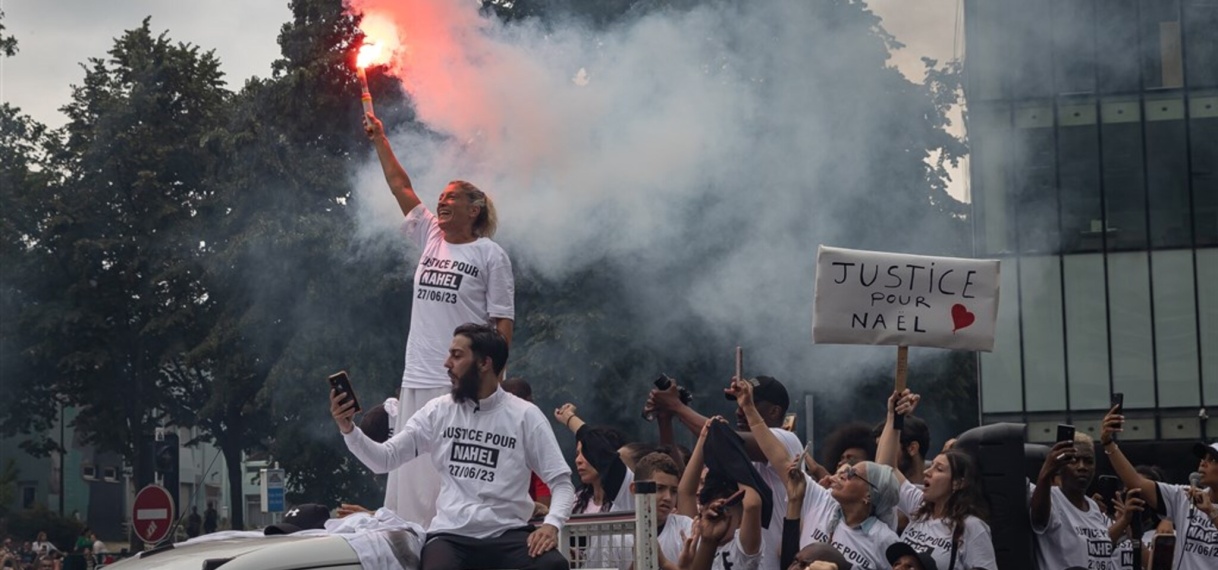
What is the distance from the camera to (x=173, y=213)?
125 ft

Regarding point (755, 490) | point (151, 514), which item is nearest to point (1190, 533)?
point (755, 490)

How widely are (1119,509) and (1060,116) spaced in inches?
705

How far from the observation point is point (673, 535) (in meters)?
8.41

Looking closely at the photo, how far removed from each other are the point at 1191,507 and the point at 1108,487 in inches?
33.4

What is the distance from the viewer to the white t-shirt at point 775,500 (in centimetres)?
825

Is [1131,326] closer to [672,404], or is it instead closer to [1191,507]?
[1191,507]

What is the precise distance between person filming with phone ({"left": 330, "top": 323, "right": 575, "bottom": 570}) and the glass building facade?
20.1 m

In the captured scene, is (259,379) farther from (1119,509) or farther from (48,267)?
(1119,509)

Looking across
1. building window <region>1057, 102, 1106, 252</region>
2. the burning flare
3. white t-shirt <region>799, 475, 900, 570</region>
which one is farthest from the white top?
building window <region>1057, 102, 1106, 252</region>

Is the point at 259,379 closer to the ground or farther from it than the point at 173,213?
closer to the ground

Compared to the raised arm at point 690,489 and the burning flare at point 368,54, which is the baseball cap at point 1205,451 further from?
the burning flare at point 368,54

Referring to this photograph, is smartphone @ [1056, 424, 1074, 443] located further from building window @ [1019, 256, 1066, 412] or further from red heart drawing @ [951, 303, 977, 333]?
building window @ [1019, 256, 1066, 412]

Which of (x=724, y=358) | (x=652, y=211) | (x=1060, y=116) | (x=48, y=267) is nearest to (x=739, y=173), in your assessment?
(x=652, y=211)

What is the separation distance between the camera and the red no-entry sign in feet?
75.8
